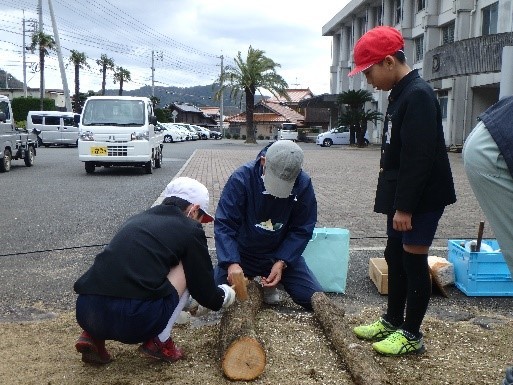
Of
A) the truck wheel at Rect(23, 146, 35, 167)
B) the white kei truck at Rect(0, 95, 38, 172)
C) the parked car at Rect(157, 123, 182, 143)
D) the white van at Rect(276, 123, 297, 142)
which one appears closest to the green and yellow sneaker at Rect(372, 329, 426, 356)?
the white kei truck at Rect(0, 95, 38, 172)

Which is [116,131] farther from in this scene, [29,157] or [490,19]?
[490,19]

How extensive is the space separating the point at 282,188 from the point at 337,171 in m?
14.2

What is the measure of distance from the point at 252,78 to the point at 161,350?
4221 cm

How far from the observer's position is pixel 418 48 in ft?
116

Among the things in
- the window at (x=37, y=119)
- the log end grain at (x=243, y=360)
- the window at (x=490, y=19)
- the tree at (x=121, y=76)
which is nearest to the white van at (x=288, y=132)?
the window at (x=37, y=119)

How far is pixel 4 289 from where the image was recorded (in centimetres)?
468

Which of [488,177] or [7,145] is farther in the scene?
[7,145]

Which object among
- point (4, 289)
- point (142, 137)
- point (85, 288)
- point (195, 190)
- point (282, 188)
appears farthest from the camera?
point (142, 137)

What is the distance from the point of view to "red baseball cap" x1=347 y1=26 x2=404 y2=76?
3098mm

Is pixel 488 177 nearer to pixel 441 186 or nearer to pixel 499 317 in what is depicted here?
pixel 441 186

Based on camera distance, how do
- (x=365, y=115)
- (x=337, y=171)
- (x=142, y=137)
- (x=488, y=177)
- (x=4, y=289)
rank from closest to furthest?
(x=488, y=177)
(x=4, y=289)
(x=142, y=137)
(x=337, y=171)
(x=365, y=115)

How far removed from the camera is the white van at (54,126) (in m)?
30.4

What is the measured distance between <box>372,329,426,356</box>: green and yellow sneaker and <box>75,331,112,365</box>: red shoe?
5.05ft

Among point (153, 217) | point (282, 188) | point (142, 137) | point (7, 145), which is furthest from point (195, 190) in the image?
point (7, 145)
